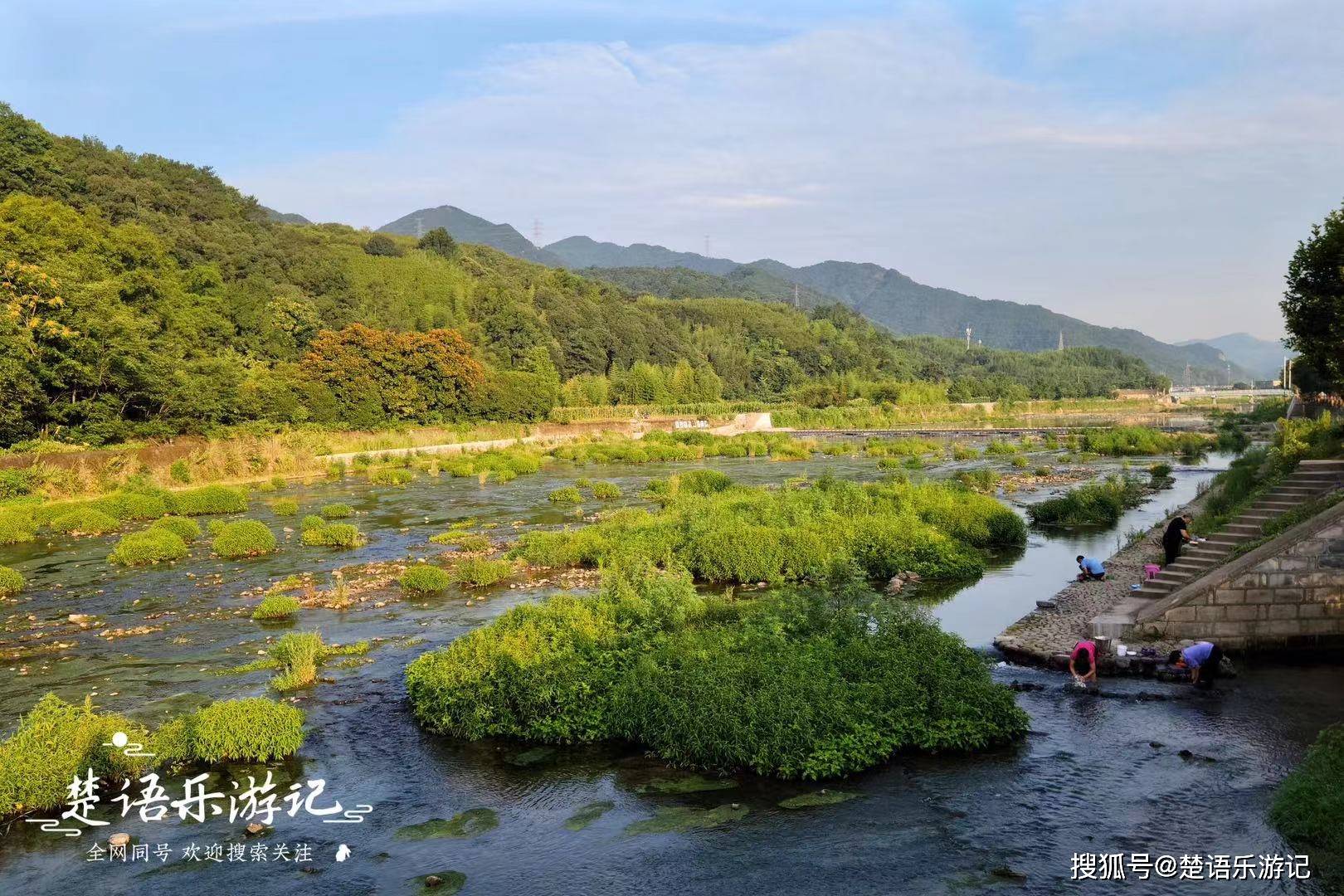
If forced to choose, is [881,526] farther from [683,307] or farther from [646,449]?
[683,307]

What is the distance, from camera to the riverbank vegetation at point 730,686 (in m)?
11.2

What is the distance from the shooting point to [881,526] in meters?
23.5

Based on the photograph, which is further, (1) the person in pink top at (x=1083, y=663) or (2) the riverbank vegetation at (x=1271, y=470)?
(2) the riverbank vegetation at (x=1271, y=470)

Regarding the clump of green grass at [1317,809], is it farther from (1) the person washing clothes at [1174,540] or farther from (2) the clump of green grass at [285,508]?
(2) the clump of green grass at [285,508]

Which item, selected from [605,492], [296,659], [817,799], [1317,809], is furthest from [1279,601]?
[605,492]

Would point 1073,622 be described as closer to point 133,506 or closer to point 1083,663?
point 1083,663

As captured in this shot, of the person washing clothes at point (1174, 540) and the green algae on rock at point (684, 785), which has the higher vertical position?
the person washing clothes at point (1174, 540)

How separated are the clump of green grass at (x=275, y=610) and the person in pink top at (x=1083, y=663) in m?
15.1

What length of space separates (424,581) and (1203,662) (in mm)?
15460

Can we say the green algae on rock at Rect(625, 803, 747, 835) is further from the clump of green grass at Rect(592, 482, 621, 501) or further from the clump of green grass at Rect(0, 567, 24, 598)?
the clump of green grass at Rect(592, 482, 621, 501)

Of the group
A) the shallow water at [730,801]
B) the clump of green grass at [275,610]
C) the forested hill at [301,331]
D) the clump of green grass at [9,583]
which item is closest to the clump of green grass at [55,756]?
the shallow water at [730,801]

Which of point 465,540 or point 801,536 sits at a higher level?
point 801,536

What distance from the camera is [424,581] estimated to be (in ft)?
68.3

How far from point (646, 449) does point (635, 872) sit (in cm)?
4973
